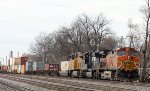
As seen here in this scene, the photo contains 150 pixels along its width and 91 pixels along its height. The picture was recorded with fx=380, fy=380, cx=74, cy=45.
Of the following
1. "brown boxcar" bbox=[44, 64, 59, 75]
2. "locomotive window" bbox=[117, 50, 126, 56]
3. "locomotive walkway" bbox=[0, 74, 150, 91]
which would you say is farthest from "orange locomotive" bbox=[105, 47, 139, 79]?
"brown boxcar" bbox=[44, 64, 59, 75]

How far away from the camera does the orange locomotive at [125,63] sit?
35312mm

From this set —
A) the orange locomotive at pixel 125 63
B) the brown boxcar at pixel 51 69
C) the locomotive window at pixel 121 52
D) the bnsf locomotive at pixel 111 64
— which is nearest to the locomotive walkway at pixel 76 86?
the orange locomotive at pixel 125 63

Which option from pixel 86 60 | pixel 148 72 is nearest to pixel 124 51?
pixel 148 72

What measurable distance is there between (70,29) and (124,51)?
67.6 metres

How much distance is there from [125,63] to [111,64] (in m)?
2.15

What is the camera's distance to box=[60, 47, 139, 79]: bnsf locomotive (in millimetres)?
35438

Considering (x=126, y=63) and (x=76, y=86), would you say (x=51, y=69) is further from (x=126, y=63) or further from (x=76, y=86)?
(x=76, y=86)

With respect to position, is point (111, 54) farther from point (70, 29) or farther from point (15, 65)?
point (70, 29)

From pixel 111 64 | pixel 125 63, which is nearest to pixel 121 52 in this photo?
pixel 125 63

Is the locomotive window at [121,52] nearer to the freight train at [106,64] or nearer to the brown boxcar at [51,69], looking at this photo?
the freight train at [106,64]

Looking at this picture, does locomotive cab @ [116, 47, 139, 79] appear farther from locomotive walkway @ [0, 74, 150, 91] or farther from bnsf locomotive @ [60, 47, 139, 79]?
locomotive walkway @ [0, 74, 150, 91]

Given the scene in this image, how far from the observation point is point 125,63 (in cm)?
3550

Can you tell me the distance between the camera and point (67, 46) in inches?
4008

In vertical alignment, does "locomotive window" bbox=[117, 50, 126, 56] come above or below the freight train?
above
